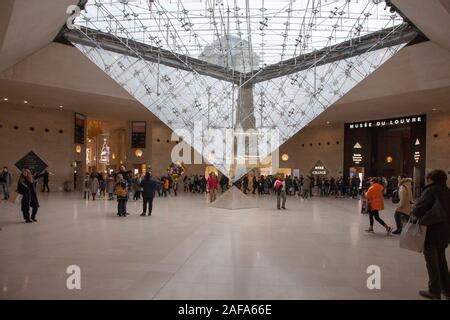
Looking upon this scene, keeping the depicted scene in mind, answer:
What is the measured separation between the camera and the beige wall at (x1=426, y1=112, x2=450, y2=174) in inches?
700

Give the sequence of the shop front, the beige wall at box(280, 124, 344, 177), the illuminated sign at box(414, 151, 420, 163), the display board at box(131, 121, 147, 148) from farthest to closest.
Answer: the display board at box(131, 121, 147, 148) → the beige wall at box(280, 124, 344, 177) → the illuminated sign at box(414, 151, 420, 163) → the shop front

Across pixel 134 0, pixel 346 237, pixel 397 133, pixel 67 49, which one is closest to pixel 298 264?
pixel 346 237

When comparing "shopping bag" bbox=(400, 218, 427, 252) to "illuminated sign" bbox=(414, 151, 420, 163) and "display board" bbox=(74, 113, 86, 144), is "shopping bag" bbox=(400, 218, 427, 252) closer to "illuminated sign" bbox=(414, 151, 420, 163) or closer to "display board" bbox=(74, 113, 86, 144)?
"illuminated sign" bbox=(414, 151, 420, 163)

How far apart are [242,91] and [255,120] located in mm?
1192

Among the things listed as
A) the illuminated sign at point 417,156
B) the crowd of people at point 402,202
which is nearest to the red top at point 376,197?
the crowd of people at point 402,202

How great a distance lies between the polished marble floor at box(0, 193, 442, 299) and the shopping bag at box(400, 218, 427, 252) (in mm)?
447

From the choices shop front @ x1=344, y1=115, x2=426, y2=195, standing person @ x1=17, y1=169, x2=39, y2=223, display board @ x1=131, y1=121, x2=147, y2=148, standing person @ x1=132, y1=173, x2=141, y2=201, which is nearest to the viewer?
standing person @ x1=17, y1=169, x2=39, y2=223

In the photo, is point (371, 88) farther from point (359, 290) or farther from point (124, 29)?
point (359, 290)

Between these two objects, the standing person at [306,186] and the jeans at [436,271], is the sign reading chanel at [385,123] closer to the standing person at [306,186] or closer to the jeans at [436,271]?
the standing person at [306,186]

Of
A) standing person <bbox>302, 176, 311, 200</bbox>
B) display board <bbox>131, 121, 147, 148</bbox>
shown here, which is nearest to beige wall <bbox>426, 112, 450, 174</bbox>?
standing person <bbox>302, 176, 311, 200</bbox>

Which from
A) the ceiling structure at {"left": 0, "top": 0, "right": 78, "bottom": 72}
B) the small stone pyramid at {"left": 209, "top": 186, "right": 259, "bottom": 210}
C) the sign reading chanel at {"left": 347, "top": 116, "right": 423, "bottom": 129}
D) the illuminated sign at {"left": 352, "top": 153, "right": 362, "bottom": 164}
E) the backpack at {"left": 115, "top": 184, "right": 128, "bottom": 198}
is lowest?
the small stone pyramid at {"left": 209, "top": 186, "right": 259, "bottom": 210}

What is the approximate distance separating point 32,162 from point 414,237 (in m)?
A: 13.0

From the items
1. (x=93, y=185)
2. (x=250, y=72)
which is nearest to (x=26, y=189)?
(x=93, y=185)

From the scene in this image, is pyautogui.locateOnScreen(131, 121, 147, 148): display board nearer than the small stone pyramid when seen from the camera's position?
No
